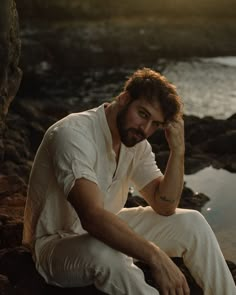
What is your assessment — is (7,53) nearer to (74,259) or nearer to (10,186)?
(10,186)

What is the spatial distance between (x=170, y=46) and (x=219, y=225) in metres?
16.8

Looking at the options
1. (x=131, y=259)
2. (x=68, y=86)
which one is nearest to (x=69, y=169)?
(x=131, y=259)

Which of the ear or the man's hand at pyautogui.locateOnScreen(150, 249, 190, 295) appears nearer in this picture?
the man's hand at pyautogui.locateOnScreen(150, 249, 190, 295)

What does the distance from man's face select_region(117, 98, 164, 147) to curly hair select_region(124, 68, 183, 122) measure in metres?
0.03

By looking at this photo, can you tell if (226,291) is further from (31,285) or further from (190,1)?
(190,1)

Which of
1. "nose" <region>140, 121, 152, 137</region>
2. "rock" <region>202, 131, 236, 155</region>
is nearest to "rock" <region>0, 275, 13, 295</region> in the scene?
"nose" <region>140, 121, 152, 137</region>

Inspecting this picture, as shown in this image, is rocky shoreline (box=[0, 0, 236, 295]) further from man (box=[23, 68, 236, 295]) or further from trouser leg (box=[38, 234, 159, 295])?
man (box=[23, 68, 236, 295])

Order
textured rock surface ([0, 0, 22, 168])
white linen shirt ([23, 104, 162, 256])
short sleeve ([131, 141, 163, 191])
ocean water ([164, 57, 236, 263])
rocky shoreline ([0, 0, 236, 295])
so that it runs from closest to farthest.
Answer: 1. white linen shirt ([23, 104, 162, 256])
2. short sleeve ([131, 141, 163, 191])
3. rocky shoreline ([0, 0, 236, 295])
4. textured rock surface ([0, 0, 22, 168])
5. ocean water ([164, 57, 236, 263])

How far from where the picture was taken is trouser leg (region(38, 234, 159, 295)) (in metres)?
2.80

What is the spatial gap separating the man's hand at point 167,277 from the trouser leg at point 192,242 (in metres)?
0.45

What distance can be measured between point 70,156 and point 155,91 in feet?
1.96

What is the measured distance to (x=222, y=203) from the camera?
293 inches

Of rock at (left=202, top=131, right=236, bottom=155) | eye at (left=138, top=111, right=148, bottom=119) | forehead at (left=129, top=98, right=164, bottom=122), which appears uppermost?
forehead at (left=129, top=98, right=164, bottom=122)

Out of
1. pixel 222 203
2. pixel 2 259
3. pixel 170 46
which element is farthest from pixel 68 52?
pixel 2 259
